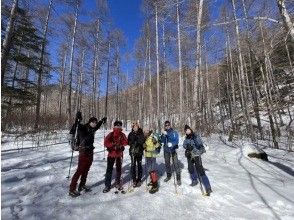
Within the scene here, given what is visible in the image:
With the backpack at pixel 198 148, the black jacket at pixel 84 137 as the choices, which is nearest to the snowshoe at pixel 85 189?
the black jacket at pixel 84 137

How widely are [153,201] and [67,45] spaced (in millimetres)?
27021

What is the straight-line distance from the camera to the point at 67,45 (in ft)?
103

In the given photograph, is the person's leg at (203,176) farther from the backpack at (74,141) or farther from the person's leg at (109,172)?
the backpack at (74,141)

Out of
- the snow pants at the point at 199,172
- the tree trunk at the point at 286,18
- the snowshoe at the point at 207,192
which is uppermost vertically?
the tree trunk at the point at 286,18

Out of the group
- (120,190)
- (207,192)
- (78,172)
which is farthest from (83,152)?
(207,192)

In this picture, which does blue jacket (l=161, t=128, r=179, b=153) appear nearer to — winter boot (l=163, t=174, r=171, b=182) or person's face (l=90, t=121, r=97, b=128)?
winter boot (l=163, t=174, r=171, b=182)

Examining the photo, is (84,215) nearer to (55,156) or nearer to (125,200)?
(125,200)

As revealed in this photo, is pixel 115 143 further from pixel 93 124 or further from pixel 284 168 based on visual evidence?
pixel 284 168

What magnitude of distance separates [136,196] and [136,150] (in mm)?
1347

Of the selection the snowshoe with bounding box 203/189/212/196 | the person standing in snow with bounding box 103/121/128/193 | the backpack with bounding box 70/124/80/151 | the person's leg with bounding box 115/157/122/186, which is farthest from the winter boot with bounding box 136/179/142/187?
the backpack with bounding box 70/124/80/151

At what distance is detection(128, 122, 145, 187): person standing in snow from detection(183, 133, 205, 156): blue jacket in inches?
50.5

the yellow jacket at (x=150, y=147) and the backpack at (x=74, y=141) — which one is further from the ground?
the backpack at (x=74, y=141)

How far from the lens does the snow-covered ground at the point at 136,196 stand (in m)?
6.12

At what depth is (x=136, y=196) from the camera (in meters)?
7.23
